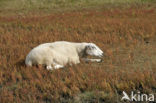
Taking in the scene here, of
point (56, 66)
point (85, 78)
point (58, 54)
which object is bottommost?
point (85, 78)

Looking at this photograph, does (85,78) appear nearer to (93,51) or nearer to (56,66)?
(56,66)

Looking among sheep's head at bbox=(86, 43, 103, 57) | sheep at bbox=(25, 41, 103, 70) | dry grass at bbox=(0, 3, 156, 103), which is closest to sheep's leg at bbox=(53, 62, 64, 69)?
sheep at bbox=(25, 41, 103, 70)

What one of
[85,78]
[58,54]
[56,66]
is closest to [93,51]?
[58,54]

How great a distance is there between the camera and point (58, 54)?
8539 millimetres

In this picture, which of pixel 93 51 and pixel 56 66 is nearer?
pixel 56 66

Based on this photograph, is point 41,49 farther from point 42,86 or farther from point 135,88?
point 135,88

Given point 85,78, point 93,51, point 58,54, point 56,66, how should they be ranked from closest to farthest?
point 85,78 → point 56,66 → point 58,54 → point 93,51

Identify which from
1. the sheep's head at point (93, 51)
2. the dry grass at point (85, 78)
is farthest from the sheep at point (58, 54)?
the dry grass at point (85, 78)

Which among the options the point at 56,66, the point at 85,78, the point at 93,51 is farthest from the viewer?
the point at 93,51

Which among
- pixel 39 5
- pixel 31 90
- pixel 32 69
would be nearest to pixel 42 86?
pixel 31 90

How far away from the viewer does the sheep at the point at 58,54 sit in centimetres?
818

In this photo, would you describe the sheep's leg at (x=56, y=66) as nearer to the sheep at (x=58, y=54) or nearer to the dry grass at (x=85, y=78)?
the sheep at (x=58, y=54)

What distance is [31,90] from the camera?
6.78 meters

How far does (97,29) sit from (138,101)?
9791mm
